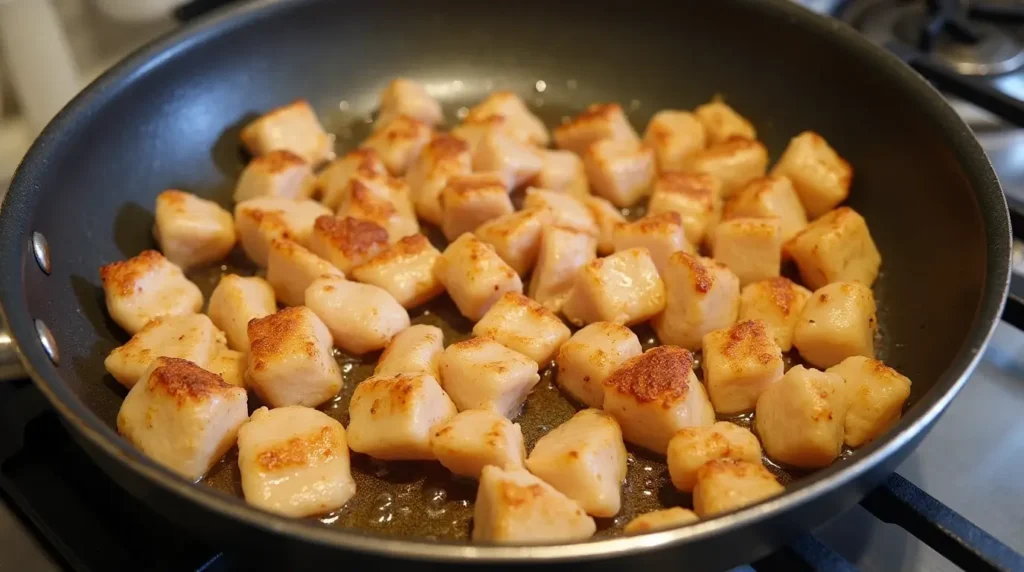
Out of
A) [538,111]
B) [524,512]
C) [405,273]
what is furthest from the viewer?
[538,111]

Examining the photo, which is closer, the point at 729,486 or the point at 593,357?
the point at 729,486

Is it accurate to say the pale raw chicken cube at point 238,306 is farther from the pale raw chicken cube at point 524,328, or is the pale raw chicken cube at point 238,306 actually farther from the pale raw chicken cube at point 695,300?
the pale raw chicken cube at point 695,300

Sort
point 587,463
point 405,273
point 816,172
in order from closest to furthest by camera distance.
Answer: point 587,463 → point 405,273 → point 816,172

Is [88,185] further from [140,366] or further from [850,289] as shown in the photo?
[850,289]

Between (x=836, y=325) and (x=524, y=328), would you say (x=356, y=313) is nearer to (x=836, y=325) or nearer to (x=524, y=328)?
(x=524, y=328)

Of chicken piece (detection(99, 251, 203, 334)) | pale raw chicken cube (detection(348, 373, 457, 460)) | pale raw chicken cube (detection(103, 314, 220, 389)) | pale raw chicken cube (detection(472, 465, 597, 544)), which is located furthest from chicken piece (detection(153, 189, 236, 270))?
pale raw chicken cube (detection(472, 465, 597, 544))

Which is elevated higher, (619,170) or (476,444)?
(619,170)

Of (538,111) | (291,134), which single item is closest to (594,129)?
(538,111)

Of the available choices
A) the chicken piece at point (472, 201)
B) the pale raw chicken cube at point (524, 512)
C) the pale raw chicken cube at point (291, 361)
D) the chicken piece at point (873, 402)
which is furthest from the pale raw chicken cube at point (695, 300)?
the pale raw chicken cube at point (291, 361)

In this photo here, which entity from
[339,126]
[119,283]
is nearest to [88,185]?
[119,283]
